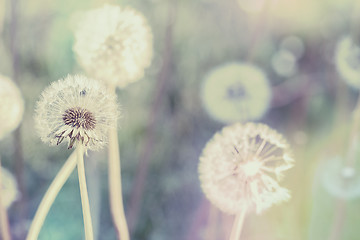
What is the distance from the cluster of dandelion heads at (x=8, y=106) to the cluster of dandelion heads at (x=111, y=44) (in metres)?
0.09

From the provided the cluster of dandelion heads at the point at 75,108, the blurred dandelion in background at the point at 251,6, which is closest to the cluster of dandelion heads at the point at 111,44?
the cluster of dandelion heads at the point at 75,108

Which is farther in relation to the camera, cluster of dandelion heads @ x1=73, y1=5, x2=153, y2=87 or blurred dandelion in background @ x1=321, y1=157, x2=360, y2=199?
blurred dandelion in background @ x1=321, y1=157, x2=360, y2=199

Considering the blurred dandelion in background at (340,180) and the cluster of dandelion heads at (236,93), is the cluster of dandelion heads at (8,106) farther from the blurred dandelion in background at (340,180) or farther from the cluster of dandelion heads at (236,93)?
the blurred dandelion in background at (340,180)

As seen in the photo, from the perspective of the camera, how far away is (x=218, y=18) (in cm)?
46

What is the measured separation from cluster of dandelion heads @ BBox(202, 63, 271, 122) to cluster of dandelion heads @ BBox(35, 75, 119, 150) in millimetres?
240

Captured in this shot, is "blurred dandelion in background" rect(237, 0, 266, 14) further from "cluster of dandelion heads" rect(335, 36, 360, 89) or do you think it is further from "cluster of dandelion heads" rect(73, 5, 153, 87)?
"cluster of dandelion heads" rect(73, 5, 153, 87)

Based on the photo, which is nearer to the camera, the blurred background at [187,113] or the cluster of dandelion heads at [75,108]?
the cluster of dandelion heads at [75,108]

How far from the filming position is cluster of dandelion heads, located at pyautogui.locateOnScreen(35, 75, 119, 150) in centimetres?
18

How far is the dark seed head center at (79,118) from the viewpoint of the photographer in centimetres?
18

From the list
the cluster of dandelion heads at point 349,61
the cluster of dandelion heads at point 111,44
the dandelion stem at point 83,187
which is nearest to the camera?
the dandelion stem at point 83,187

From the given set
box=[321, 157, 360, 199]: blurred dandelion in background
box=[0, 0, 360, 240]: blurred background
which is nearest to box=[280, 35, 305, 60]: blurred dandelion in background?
box=[0, 0, 360, 240]: blurred background

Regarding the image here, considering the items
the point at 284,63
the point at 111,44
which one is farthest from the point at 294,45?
the point at 111,44

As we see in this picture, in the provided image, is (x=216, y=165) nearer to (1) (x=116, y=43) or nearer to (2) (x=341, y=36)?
(1) (x=116, y=43)

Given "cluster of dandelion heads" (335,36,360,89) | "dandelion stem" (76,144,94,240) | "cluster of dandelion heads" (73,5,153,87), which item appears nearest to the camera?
"dandelion stem" (76,144,94,240)
